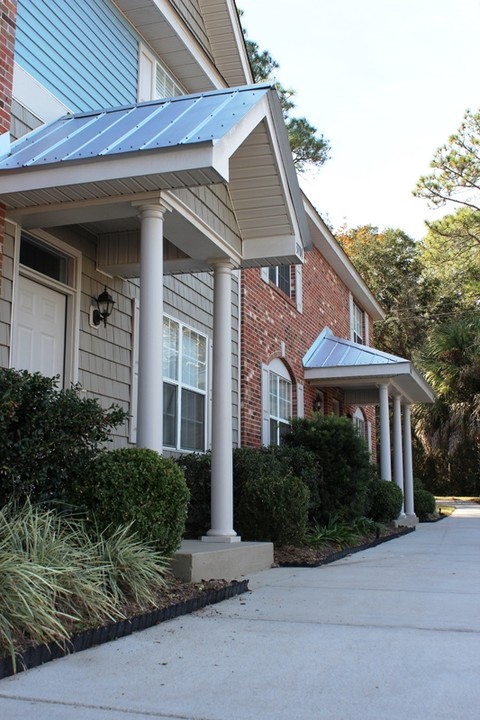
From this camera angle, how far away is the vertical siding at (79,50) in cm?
724

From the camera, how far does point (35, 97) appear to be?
702 centimetres

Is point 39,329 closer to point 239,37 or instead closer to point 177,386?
point 177,386

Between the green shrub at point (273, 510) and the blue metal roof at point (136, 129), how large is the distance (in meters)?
4.13

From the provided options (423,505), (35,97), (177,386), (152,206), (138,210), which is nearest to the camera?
(152,206)

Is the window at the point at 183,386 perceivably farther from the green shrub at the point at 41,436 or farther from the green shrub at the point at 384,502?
the green shrub at the point at 384,502

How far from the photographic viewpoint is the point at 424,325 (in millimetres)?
35750

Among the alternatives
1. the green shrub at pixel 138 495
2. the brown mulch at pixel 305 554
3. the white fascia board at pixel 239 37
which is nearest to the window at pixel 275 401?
the brown mulch at pixel 305 554

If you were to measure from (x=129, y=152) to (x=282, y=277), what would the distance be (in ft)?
29.5

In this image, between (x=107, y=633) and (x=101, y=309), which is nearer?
(x=107, y=633)

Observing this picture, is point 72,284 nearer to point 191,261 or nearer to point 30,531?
point 191,261

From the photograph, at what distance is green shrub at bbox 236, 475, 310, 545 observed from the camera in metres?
8.16

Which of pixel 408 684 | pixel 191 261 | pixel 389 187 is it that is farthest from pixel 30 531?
pixel 389 187

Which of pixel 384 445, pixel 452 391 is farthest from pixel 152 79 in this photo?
pixel 452 391

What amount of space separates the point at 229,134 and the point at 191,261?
8.20 ft
